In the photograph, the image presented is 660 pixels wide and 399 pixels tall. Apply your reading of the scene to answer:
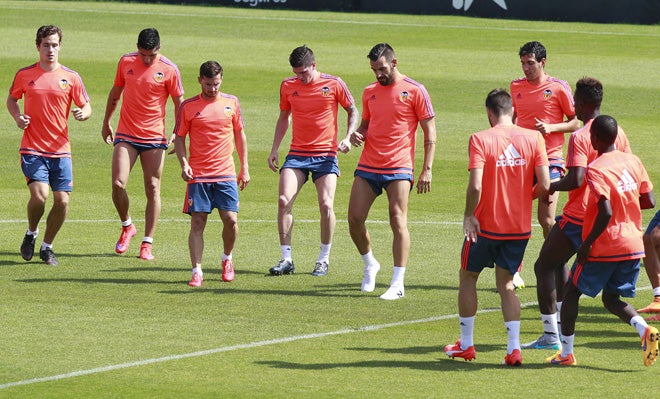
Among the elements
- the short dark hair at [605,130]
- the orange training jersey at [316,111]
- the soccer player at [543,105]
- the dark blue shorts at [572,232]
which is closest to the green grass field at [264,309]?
the dark blue shorts at [572,232]

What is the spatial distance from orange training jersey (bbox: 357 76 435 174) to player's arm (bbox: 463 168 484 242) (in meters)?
2.98

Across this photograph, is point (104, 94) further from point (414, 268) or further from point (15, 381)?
point (15, 381)

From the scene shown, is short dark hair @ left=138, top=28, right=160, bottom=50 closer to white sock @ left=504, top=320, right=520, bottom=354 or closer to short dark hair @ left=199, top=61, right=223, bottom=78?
short dark hair @ left=199, top=61, right=223, bottom=78

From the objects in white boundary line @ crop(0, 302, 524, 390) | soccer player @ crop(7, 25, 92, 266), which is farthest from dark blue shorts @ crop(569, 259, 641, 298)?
soccer player @ crop(7, 25, 92, 266)

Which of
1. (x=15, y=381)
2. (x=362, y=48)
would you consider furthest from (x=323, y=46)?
(x=15, y=381)

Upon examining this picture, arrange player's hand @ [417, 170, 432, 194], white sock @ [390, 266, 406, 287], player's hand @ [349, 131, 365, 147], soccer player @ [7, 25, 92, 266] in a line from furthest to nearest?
soccer player @ [7, 25, 92, 266], player's hand @ [349, 131, 365, 147], white sock @ [390, 266, 406, 287], player's hand @ [417, 170, 432, 194]

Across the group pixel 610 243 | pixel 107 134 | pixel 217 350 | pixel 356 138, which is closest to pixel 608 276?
pixel 610 243

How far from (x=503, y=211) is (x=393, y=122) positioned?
316 centimetres

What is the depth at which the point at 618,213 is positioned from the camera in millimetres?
10102

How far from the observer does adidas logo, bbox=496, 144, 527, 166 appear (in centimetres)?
1027

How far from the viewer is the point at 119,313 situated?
39.8 ft

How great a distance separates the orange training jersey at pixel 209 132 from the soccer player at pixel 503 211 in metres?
4.07

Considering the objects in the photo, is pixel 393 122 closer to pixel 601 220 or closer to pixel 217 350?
pixel 217 350

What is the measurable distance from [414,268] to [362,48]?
1981 centimetres
